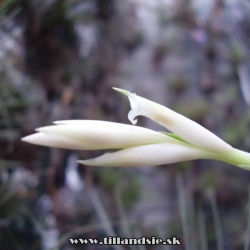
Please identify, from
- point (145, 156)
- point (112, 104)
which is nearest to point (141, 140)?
point (145, 156)

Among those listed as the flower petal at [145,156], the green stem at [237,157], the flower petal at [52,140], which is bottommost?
the green stem at [237,157]

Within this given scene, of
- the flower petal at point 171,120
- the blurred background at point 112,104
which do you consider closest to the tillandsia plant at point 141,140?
the flower petal at point 171,120

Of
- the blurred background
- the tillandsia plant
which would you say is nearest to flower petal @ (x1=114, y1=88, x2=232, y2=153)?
the tillandsia plant

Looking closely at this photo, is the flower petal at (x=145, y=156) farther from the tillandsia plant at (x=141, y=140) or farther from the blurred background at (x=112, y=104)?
the blurred background at (x=112, y=104)

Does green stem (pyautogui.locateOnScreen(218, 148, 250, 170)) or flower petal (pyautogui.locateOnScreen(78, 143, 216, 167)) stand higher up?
flower petal (pyautogui.locateOnScreen(78, 143, 216, 167))

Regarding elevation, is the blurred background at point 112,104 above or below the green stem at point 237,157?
above

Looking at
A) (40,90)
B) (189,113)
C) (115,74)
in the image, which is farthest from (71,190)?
(189,113)

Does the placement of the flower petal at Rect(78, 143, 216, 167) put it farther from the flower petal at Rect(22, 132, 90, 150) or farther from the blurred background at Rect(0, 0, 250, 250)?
the blurred background at Rect(0, 0, 250, 250)
